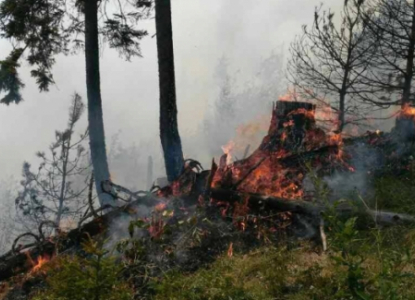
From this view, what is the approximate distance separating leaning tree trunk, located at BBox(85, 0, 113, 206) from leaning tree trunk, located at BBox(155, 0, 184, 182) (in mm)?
2673

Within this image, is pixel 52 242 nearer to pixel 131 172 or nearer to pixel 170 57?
pixel 170 57

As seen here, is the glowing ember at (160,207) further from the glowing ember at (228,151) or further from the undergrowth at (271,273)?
the glowing ember at (228,151)

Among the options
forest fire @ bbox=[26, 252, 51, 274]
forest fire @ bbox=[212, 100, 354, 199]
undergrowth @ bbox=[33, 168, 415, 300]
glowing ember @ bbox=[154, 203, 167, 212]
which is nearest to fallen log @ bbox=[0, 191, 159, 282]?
forest fire @ bbox=[26, 252, 51, 274]

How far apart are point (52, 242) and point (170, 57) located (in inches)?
220

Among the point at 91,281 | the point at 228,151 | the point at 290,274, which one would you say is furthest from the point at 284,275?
the point at 228,151

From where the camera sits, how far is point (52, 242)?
581 centimetres

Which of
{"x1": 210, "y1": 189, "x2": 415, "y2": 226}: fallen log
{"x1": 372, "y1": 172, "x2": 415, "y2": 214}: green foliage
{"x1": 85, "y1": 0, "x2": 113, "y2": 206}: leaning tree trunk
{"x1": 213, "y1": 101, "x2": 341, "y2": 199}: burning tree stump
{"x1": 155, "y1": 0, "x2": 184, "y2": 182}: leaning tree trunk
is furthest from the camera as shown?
{"x1": 85, "y1": 0, "x2": 113, "y2": 206}: leaning tree trunk

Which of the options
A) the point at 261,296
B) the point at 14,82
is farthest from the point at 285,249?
the point at 14,82

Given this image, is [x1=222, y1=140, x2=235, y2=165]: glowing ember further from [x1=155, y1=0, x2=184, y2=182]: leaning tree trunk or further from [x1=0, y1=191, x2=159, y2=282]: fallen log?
[x1=0, y1=191, x2=159, y2=282]: fallen log

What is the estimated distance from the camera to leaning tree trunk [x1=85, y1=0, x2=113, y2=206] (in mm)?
11508

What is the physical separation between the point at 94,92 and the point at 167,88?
296cm

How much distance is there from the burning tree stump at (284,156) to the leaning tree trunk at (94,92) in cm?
580

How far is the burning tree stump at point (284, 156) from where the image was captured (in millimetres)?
6363

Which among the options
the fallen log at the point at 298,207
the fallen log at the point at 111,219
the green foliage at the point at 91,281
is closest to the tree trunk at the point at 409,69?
the fallen log at the point at 298,207
